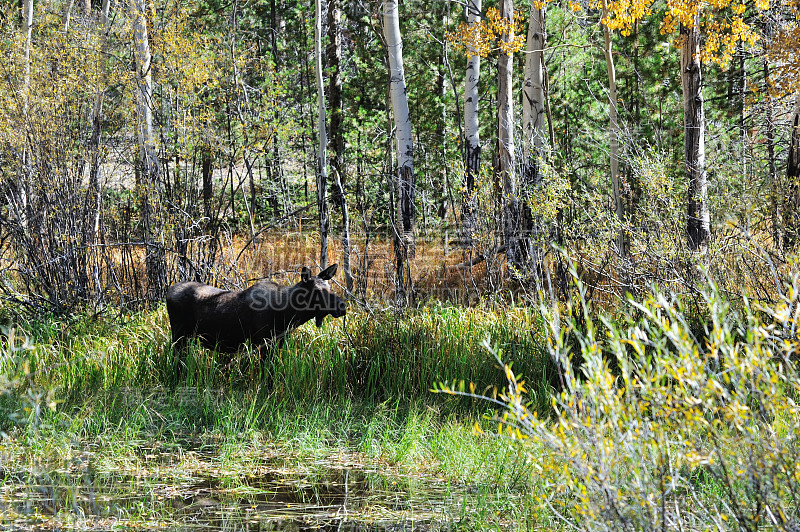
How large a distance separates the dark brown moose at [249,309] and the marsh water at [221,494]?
1.05 meters

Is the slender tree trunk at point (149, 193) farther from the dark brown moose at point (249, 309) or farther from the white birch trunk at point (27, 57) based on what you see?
the dark brown moose at point (249, 309)

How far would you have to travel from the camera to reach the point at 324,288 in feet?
18.6

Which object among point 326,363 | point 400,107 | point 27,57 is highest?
point 27,57

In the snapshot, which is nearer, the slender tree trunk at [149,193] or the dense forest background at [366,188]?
the dense forest background at [366,188]

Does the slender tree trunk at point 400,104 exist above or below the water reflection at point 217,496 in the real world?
above

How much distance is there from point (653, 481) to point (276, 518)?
206 centimetres

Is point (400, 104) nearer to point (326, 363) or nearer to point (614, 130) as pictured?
point (614, 130)

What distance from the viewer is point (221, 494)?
14.0ft

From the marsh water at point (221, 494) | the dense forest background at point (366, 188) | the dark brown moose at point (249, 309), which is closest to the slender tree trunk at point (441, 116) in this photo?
the dense forest background at point (366, 188)

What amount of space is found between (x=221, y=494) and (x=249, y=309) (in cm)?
172

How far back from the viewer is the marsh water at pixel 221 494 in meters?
3.84

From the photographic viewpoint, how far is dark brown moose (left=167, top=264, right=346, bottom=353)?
18.5ft

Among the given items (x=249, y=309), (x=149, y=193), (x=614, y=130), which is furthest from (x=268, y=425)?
(x=614, y=130)

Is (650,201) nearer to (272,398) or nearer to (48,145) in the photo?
(272,398)
